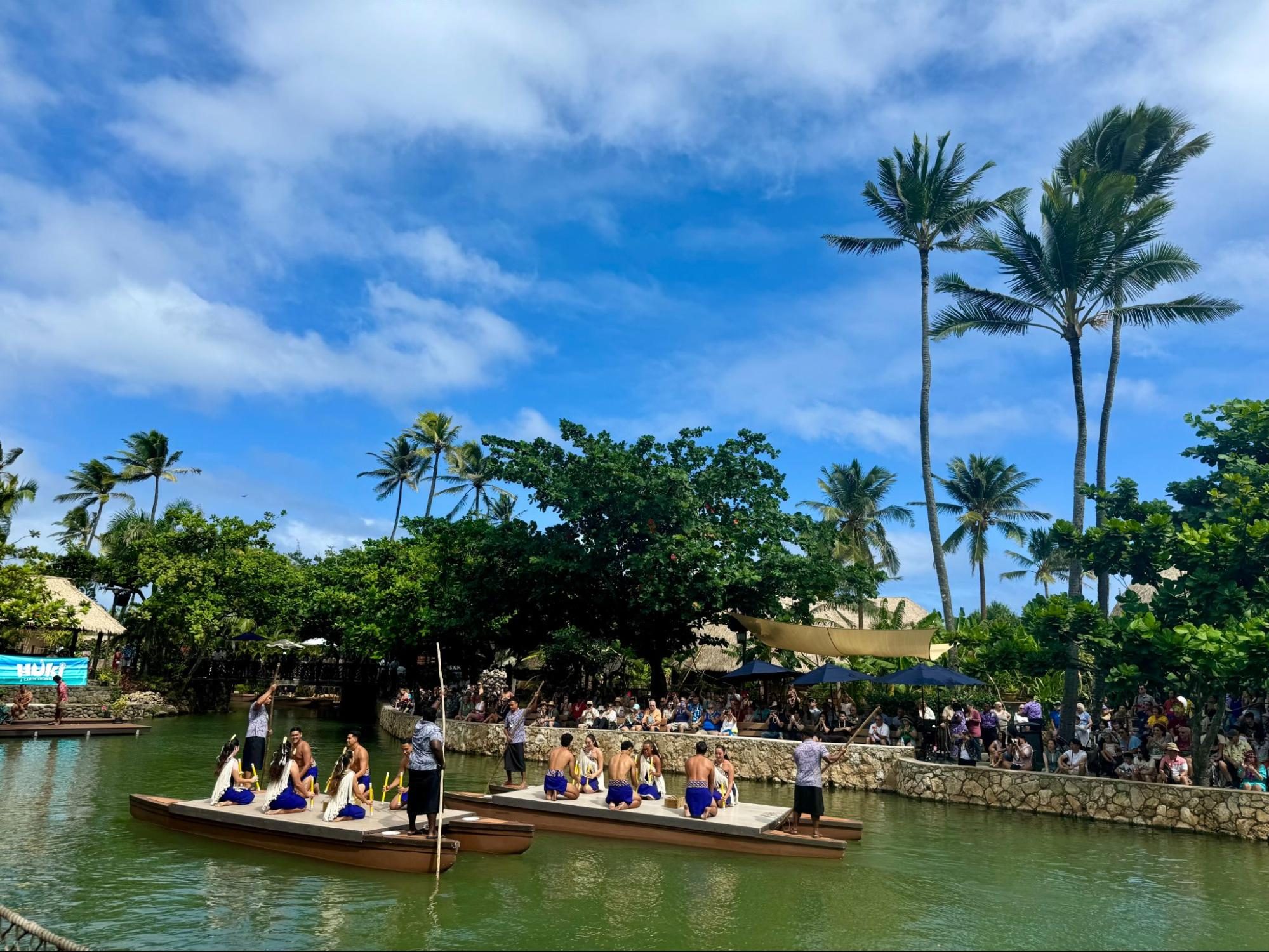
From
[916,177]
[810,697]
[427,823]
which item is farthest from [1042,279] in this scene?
[427,823]

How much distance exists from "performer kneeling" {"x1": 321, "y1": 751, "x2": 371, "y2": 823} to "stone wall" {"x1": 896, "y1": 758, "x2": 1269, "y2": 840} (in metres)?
12.8

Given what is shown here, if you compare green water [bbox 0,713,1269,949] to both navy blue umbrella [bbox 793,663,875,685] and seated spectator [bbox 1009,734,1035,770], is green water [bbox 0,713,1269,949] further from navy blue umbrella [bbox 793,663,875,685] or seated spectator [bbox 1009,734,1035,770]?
navy blue umbrella [bbox 793,663,875,685]

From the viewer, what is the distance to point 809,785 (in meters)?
13.2

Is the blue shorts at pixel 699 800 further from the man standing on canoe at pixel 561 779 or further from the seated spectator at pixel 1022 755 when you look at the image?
the seated spectator at pixel 1022 755

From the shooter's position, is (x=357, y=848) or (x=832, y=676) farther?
(x=832, y=676)

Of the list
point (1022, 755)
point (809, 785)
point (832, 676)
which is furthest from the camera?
point (832, 676)

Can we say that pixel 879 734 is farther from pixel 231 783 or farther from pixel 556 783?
pixel 231 783

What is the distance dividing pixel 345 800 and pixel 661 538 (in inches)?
584

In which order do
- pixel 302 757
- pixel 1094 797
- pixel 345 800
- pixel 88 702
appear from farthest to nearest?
pixel 88 702, pixel 1094 797, pixel 302 757, pixel 345 800

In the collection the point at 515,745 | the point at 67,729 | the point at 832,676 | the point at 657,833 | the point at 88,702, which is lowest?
the point at 67,729

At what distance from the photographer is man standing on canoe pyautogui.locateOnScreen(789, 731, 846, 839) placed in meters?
13.1

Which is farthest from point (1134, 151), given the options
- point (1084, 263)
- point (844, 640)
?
point (844, 640)

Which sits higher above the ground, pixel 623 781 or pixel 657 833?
pixel 623 781

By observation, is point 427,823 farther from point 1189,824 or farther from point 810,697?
point 810,697
